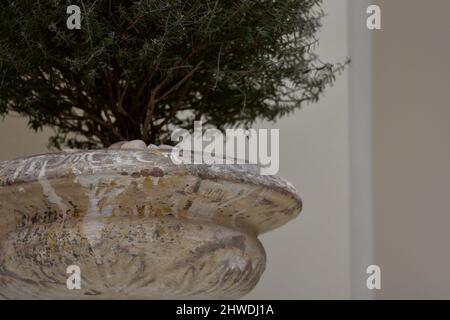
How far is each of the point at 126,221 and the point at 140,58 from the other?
0.16 metres

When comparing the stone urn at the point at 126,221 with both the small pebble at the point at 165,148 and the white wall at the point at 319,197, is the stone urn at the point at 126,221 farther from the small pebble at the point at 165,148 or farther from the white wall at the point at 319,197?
the white wall at the point at 319,197

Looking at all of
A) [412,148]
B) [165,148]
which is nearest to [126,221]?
[165,148]

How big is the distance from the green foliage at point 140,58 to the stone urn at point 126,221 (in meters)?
0.11

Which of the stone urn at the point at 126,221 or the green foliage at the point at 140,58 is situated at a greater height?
the green foliage at the point at 140,58

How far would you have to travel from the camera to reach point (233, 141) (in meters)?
1.18

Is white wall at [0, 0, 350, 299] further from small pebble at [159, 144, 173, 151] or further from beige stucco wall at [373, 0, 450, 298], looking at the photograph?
small pebble at [159, 144, 173, 151]

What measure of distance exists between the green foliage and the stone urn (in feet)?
0.35

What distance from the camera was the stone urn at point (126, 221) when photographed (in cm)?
66

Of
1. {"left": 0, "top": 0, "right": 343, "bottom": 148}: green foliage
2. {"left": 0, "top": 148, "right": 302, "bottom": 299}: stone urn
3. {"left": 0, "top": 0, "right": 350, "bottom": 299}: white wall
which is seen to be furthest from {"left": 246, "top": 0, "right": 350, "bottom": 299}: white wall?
{"left": 0, "top": 148, "right": 302, "bottom": 299}: stone urn

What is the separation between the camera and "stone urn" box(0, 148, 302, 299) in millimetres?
658

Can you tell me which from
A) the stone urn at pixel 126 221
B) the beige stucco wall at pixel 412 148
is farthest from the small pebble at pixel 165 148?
the beige stucco wall at pixel 412 148

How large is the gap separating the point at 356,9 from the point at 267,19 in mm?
568

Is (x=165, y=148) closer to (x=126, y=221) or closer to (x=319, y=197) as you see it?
(x=126, y=221)
